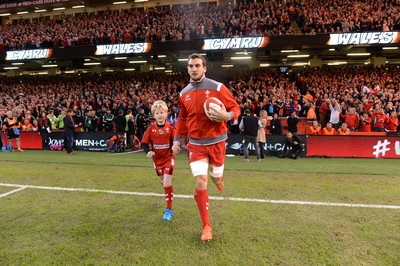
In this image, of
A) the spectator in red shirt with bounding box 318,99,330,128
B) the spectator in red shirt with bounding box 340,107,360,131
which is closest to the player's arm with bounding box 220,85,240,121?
the spectator in red shirt with bounding box 340,107,360,131

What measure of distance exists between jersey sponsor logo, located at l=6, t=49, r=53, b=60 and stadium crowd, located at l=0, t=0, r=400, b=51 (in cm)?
74

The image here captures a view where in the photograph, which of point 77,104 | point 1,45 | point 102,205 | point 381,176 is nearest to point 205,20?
point 77,104

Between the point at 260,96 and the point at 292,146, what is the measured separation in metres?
6.42

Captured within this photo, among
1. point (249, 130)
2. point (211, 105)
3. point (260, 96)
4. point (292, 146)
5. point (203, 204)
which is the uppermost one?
point (260, 96)

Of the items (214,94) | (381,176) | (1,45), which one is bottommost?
(381,176)

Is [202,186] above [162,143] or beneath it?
beneath

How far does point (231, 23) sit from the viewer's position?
24.1m

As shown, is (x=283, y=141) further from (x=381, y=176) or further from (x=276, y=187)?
(x=276, y=187)

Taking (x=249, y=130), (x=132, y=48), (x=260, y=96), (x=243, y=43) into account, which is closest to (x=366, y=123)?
(x=249, y=130)

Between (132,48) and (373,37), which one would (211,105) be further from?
(132,48)

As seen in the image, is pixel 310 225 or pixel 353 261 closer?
pixel 353 261

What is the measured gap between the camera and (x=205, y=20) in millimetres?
25891

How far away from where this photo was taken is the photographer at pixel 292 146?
41.1ft

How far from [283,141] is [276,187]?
244 inches
